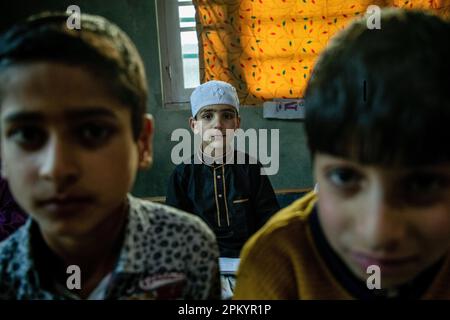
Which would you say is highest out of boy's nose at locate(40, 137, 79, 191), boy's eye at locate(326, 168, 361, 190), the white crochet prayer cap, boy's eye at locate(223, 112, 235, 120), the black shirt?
the white crochet prayer cap

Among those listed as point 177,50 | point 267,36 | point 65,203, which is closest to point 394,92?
point 65,203

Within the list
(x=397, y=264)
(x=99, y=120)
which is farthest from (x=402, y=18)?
(x=99, y=120)

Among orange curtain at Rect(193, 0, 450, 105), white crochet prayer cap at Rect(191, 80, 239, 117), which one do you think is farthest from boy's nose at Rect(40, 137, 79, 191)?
orange curtain at Rect(193, 0, 450, 105)

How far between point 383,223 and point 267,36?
2115 millimetres

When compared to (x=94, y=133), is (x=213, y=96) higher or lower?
higher

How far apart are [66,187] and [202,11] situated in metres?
2.05

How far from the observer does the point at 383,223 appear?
483mm

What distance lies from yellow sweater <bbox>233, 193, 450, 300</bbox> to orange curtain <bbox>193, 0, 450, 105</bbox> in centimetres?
186

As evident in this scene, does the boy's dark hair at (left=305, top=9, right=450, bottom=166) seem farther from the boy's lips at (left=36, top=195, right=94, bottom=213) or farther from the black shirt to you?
the black shirt

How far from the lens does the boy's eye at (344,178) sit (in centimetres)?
52

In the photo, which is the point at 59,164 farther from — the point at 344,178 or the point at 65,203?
the point at 344,178

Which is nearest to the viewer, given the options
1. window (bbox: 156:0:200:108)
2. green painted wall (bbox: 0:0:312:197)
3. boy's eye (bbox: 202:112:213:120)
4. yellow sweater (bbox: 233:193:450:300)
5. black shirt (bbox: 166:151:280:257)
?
yellow sweater (bbox: 233:193:450:300)

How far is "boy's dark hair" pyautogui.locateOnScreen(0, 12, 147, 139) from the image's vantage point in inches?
21.7
